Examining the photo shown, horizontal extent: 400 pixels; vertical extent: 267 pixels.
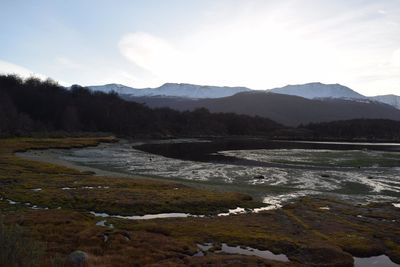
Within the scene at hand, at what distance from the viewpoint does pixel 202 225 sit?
111 ft

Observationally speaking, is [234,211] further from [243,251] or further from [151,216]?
[243,251]

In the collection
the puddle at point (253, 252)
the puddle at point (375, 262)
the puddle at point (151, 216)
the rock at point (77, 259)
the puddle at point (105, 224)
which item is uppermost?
the rock at point (77, 259)

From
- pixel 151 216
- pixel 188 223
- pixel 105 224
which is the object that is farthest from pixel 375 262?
pixel 105 224

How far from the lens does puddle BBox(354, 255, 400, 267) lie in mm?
27141

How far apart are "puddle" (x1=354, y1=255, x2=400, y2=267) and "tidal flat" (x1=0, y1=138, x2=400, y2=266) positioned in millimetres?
388

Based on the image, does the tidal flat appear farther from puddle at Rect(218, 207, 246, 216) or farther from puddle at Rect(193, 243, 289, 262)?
puddle at Rect(218, 207, 246, 216)

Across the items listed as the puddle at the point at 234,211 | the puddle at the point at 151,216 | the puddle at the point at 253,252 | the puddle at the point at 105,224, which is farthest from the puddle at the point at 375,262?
the puddle at the point at 105,224

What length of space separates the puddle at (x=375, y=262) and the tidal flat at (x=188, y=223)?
388 millimetres

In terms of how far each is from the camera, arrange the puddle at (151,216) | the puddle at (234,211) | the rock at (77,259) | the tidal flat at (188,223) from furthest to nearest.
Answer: the puddle at (234,211) < the puddle at (151,216) < the tidal flat at (188,223) < the rock at (77,259)

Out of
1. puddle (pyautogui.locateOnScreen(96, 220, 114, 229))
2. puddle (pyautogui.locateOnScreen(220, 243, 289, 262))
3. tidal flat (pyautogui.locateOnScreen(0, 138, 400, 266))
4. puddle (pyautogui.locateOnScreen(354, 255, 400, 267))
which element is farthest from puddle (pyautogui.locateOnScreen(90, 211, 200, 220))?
puddle (pyautogui.locateOnScreen(354, 255, 400, 267))

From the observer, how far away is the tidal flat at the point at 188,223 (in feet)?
86.7

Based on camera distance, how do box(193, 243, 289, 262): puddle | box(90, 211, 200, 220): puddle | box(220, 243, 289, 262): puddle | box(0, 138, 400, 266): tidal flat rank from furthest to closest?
1. box(90, 211, 200, 220): puddle
2. box(220, 243, 289, 262): puddle
3. box(193, 243, 289, 262): puddle
4. box(0, 138, 400, 266): tidal flat

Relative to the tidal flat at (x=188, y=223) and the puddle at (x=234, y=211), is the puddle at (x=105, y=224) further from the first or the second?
the puddle at (x=234, y=211)

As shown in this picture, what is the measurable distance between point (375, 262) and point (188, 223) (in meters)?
15.2
